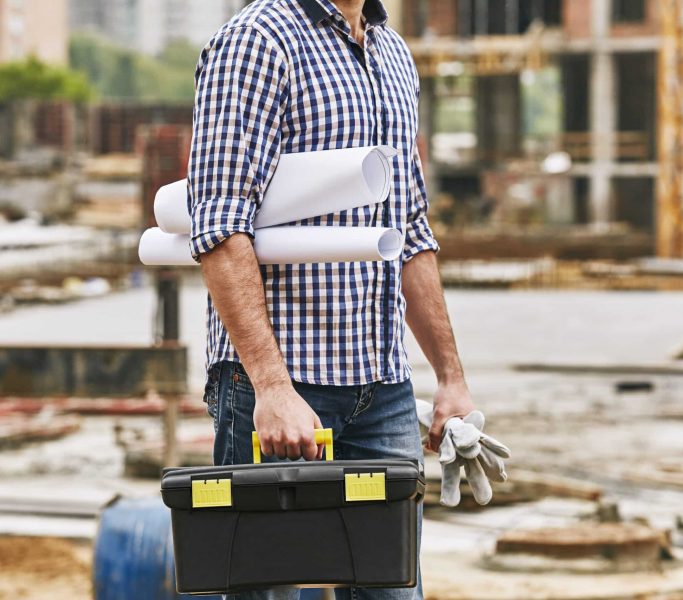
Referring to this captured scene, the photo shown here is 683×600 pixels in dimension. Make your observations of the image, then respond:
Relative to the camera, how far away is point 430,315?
10.8 ft

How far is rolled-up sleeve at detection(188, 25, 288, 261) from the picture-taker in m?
2.79

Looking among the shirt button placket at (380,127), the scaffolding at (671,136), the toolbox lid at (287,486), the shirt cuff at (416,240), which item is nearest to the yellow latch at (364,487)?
the toolbox lid at (287,486)

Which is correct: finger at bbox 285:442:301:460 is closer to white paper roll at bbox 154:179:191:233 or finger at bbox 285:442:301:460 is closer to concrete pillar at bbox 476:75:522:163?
white paper roll at bbox 154:179:191:233

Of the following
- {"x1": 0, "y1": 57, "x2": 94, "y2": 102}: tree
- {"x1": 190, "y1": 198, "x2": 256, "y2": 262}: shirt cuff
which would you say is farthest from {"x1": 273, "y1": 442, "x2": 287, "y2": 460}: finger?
{"x1": 0, "y1": 57, "x2": 94, "y2": 102}: tree

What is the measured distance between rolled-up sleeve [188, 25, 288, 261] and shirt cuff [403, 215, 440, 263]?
0.56 meters

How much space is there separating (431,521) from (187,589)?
5.71m

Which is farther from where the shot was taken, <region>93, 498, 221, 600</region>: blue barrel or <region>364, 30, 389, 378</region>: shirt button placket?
<region>93, 498, 221, 600</region>: blue barrel

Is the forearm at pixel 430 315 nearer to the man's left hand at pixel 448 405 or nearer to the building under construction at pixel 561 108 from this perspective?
the man's left hand at pixel 448 405

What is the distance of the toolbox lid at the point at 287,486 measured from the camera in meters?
2.68

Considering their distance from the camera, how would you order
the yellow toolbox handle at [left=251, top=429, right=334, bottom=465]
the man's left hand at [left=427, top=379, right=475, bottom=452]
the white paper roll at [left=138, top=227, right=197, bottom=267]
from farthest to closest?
1. the man's left hand at [left=427, top=379, right=475, bottom=452]
2. the white paper roll at [left=138, top=227, right=197, bottom=267]
3. the yellow toolbox handle at [left=251, top=429, right=334, bottom=465]

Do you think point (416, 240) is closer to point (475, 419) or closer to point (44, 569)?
point (475, 419)

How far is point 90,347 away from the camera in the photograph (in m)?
7.73

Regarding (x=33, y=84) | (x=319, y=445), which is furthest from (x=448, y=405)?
(x=33, y=84)

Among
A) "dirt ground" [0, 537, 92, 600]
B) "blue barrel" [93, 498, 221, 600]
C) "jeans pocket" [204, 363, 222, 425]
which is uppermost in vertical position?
"jeans pocket" [204, 363, 222, 425]
